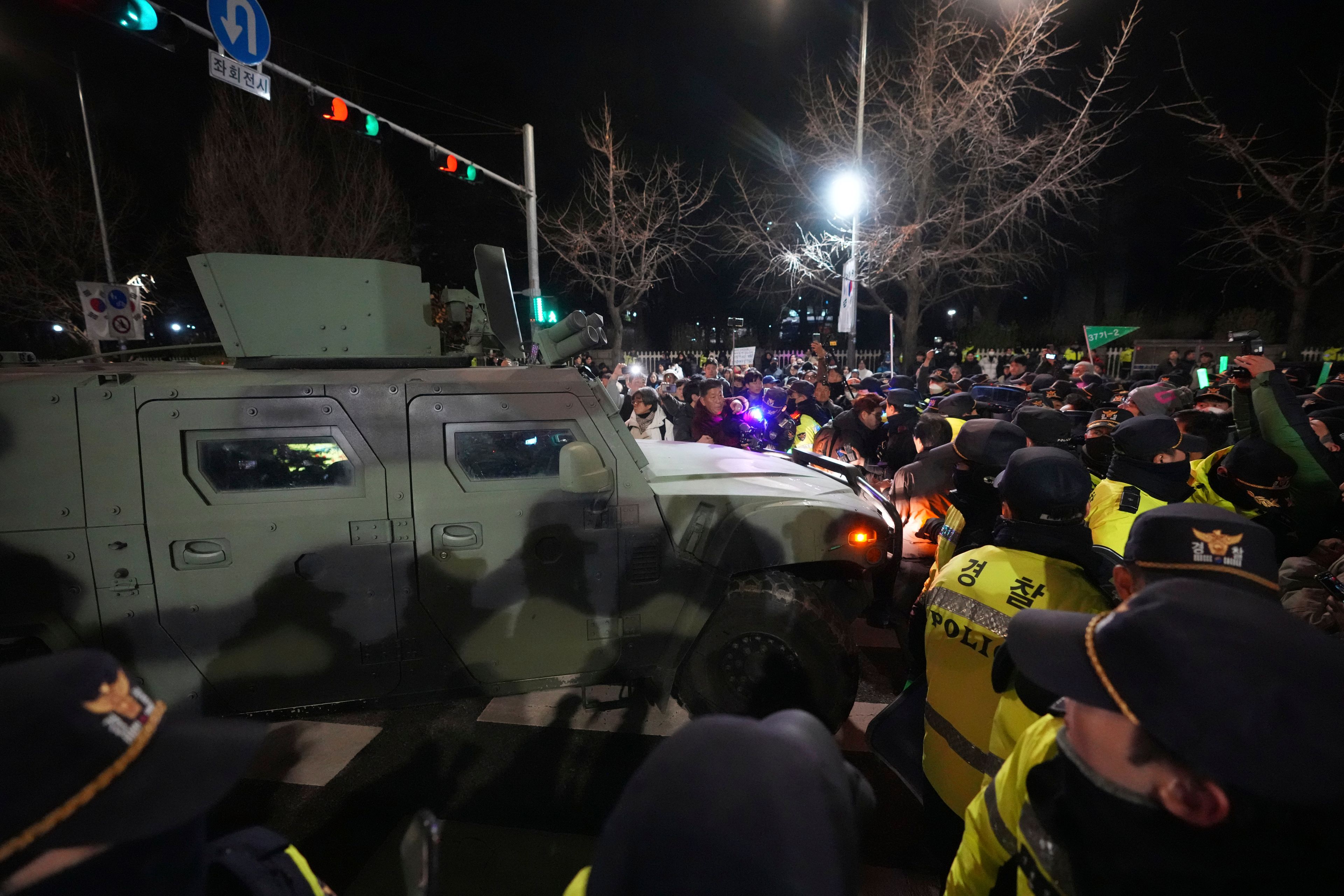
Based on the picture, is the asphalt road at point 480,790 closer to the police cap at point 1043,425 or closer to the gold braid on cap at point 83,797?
the gold braid on cap at point 83,797

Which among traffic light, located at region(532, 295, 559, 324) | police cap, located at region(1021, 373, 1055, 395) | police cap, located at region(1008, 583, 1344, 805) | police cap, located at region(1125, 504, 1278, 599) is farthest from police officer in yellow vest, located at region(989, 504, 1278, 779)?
traffic light, located at region(532, 295, 559, 324)

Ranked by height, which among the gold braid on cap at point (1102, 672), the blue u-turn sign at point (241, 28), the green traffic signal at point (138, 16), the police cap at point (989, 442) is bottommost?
the gold braid on cap at point (1102, 672)

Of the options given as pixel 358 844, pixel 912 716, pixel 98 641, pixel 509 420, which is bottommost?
pixel 358 844

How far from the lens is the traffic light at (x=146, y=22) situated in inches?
198

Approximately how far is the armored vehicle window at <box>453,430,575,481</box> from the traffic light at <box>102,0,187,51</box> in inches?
204

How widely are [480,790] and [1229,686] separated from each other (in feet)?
10.5

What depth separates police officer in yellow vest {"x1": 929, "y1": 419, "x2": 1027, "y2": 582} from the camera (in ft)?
11.0

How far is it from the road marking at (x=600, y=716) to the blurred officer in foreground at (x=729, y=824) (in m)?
2.83

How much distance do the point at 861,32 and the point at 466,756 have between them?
14.9 meters

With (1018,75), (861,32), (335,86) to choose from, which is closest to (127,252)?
(335,86)

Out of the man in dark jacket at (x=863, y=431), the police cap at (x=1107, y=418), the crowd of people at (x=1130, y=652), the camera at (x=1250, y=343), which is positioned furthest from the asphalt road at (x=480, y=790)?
the camera at (x=1250, y=343)

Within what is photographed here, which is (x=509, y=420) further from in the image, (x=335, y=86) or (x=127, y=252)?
(x=127, y=252)

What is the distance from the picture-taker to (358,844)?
2855 millimetres

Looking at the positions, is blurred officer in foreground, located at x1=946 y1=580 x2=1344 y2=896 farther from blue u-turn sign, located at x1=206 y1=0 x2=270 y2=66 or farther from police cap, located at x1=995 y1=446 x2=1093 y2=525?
blue u-turn sign, located at x1=206 y1=0 x2=270 y2=66
